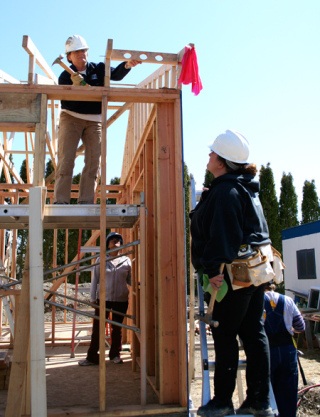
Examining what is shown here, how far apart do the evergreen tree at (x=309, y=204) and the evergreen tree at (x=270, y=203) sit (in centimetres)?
170

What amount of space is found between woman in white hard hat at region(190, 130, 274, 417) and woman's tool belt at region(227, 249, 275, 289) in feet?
0.08

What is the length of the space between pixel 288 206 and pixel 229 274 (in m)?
16.6

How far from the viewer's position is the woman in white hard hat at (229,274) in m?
2.96

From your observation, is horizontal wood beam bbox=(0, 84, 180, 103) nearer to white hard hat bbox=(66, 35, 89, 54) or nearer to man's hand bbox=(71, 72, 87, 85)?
man's hand bbox=(71, 72, 87, 85)

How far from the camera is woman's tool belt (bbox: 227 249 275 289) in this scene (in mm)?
3006

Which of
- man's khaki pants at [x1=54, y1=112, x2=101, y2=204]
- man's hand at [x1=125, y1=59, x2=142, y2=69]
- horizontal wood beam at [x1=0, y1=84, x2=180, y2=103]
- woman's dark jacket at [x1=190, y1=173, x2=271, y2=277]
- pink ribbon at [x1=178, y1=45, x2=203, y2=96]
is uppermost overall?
man's hand at [x1=125, y1=59, x2=142, y2=69]

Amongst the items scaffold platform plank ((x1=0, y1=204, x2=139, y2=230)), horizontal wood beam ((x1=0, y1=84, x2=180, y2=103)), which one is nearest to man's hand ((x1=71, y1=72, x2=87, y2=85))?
horizontal wood beam ((x1=0, y1=84, x2=180, y2=103))

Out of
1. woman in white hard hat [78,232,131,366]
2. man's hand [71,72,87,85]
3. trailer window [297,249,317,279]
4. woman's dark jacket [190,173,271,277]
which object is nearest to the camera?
woman's dark jacket [190,173,271,277]

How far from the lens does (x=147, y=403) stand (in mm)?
4789

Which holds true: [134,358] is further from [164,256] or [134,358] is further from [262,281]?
[262,281]

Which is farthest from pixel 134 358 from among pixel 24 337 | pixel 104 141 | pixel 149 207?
pixel 104 141

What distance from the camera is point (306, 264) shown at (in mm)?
12016

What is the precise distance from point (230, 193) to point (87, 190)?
288 cm

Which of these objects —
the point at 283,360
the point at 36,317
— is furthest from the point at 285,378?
the point at 36,317
